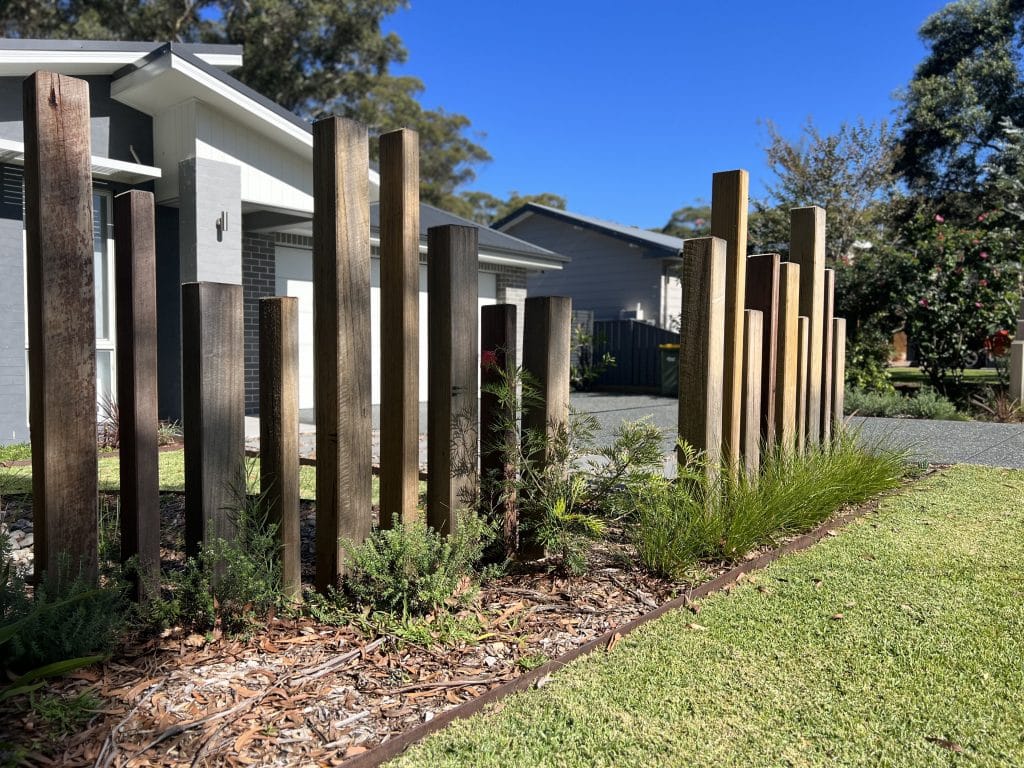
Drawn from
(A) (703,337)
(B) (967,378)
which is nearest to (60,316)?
(A) (703,337)

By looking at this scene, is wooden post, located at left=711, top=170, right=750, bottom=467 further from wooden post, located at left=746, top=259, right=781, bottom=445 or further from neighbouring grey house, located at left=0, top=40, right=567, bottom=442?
neighbouring grey house, located at left=0, top=40, right=567, bottom=442

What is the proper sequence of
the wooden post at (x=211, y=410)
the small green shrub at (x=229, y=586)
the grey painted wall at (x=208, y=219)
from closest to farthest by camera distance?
the small green shrub at (x=229, y=586) < the wooden post at (x=211, y=410) < the grey painted wall at (x=208, y=219)

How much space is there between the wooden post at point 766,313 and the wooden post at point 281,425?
9.11 feet

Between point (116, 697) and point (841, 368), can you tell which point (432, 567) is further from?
point (841, 368)

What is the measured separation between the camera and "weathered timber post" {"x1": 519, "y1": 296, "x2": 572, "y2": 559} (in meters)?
3.27

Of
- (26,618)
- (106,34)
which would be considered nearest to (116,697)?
(26,618)

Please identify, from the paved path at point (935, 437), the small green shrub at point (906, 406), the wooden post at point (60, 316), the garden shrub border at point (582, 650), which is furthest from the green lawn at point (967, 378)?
the wooden post at point (60, 316)

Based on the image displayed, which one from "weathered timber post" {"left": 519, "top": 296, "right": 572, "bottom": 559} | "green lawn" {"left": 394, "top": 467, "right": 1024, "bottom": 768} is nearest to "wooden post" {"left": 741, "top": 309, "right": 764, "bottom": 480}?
"green lawn" {"left": 394, "top": 467, "right": 1024, "bottom": 768}

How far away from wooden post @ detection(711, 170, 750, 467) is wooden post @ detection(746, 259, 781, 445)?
0.37m

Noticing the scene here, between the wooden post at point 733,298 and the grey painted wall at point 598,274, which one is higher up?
the grey painted wall at point 598,274

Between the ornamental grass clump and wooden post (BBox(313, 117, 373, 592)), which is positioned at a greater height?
wooden post (BBox(313, 117, 373, 592))

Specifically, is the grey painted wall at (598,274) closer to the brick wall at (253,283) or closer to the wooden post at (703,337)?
the brick wall at (253,283)

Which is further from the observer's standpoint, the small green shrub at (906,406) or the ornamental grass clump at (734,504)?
the small green shrub at (906,406)

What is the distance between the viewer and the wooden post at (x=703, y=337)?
3.84m
